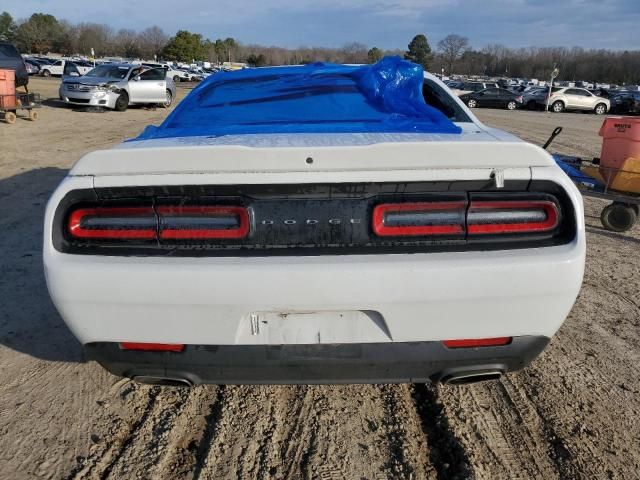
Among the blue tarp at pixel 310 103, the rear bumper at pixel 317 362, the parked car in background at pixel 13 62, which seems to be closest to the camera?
the rear bumper at pixel 317 362

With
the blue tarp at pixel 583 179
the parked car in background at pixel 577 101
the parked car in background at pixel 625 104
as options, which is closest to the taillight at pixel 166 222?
the blue tarp at pixel 583 179

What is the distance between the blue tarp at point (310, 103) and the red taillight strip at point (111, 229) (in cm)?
69

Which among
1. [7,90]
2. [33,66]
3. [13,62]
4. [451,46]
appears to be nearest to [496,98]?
[13,62]

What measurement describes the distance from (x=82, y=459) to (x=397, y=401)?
1480 millimetres

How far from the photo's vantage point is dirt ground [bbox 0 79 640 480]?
2.10m

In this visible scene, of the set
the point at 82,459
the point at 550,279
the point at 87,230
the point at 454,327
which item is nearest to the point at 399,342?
the point at 454,327

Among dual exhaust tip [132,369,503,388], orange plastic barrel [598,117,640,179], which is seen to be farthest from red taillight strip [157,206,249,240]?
orange plastic barrel [598,117,640,179]

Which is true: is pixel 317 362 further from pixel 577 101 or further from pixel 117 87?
pixel 577 101

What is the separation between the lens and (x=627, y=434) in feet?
7.55

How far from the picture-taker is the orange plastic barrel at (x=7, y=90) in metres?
12.4

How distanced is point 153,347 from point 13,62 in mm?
19058

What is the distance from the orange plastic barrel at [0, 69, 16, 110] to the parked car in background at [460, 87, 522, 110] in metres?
27.2

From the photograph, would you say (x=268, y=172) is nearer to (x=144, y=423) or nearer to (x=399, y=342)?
(x=399, y=342)

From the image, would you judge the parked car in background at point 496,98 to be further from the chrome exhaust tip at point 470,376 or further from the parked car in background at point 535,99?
the chrome exhaust tip at point 470,376
